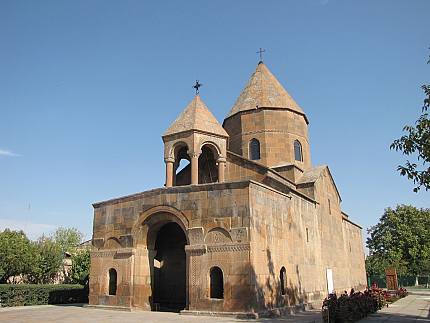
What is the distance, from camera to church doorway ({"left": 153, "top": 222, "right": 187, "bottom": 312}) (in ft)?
55.7

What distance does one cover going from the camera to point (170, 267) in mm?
17375

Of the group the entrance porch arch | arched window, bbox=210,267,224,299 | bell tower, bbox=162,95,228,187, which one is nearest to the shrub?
arched window, bbox=210,267,224,299

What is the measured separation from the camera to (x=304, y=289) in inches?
608

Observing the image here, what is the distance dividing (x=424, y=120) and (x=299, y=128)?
1270 centimetres

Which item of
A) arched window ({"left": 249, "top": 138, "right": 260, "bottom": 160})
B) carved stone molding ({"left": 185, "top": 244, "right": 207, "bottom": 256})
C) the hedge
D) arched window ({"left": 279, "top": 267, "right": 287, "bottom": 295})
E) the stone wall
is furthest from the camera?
arched window ({"left": 249, "top": 138, "right": 260, "bottom": 160})

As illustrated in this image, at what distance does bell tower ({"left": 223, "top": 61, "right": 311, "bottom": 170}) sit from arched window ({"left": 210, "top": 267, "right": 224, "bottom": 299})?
8269 mm

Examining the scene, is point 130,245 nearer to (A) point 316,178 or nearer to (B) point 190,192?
(B) point 190,192

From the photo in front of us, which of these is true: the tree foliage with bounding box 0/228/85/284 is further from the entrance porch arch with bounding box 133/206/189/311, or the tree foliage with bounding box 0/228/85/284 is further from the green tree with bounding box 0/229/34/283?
the entrance porch arch with bounding box 133/206/189/311

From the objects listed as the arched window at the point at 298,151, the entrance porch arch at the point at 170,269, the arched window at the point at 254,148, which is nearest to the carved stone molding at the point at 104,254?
the entrance porch arch at the point at 170,269

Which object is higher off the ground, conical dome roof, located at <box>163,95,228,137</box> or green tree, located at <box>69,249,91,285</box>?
conical dome roof, located at <box>163,95,228,137</box>

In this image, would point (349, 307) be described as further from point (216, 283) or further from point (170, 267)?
point (170, 267)

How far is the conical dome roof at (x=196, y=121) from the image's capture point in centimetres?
1560

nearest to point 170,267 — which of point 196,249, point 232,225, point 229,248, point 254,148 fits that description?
point 196,249

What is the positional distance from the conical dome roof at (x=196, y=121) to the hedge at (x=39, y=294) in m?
9.83
